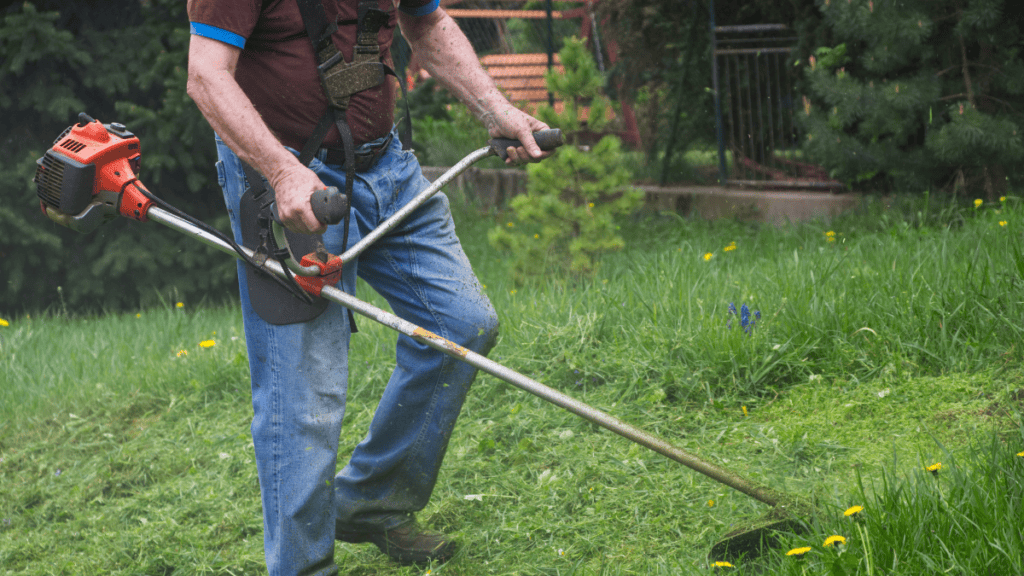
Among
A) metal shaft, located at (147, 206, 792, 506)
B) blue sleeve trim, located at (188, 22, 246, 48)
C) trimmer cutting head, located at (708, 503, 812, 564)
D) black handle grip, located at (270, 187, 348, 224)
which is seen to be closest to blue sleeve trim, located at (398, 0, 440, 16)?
blue sleeve trim, located at (188, 22, 246, 48)

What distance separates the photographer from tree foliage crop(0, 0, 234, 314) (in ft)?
19.9

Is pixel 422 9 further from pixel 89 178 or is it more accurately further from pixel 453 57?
pixel 89 178

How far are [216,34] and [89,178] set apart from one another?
53 cm

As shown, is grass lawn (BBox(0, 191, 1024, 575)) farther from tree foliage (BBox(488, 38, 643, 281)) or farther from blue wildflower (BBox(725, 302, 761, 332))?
tree foliage (BBox(488, 38, 643, 281))

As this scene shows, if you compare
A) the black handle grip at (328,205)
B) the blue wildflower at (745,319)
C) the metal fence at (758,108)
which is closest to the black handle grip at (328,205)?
the black handle grip at (328,205)

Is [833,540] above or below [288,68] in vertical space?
below

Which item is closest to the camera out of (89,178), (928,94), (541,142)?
(89,178)

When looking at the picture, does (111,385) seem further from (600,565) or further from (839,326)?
(839,326)

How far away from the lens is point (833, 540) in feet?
5.92

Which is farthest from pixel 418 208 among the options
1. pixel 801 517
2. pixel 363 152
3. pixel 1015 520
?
pixel 1015 520

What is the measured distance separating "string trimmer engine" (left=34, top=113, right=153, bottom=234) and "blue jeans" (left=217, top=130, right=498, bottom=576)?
27cm

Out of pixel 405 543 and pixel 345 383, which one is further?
pixel 405 543

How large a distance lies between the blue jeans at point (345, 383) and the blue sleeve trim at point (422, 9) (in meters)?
0.42

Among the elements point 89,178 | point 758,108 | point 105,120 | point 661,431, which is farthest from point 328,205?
point 105,120
